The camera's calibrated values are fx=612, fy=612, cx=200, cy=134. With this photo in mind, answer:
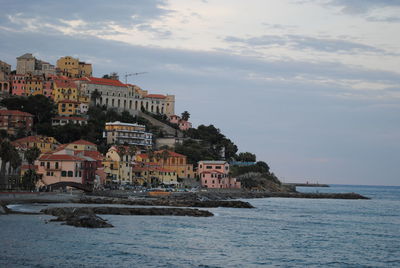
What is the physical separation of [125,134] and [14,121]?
82.0 feet

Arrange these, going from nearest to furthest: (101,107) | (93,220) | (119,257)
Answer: (119,257) < (93,220) < (101,107)

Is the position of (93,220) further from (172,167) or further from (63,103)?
(63,103)

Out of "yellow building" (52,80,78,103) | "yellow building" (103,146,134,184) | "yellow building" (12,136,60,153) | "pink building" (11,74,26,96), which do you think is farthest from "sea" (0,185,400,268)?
"pink building" (11,74,26,96)

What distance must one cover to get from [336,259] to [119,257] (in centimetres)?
1550

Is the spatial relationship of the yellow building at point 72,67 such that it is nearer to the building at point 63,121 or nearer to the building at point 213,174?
the building at point 63,121

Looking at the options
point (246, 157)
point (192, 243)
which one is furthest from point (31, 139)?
point (192, 243)

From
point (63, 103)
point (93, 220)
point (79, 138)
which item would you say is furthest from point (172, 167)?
point (93, 220)

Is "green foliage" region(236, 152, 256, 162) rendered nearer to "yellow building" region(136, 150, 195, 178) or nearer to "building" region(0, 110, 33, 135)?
"yellow building" region(136, 150, 195, 178)

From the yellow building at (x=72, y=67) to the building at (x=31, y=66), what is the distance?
17.9ft

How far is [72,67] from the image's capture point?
17938 cm

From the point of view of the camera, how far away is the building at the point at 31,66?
169 metres

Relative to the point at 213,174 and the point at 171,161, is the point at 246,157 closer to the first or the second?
the point at 213,174

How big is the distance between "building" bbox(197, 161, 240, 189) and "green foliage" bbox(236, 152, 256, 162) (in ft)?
127

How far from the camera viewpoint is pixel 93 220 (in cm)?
5431
